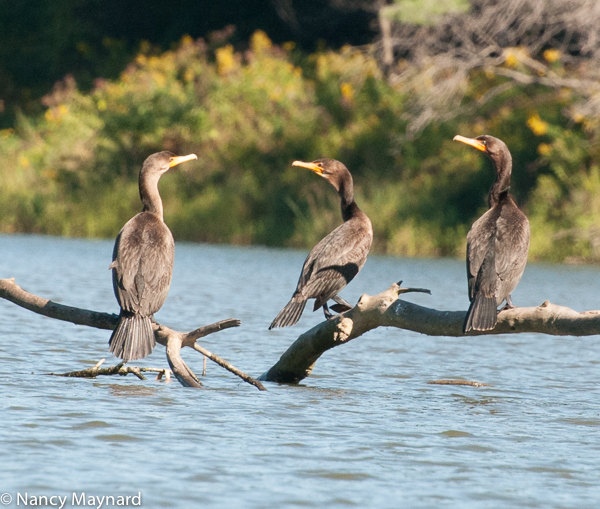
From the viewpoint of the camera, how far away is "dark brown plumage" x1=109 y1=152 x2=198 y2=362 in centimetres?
648

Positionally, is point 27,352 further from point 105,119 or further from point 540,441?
point 105,119

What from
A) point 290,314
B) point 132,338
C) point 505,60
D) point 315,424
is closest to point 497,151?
point 290,314

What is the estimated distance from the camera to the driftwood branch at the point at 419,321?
18.2 feet

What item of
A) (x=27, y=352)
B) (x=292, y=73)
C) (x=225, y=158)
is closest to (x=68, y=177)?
(x=225, y=158)

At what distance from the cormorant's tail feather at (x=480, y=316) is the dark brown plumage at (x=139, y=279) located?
6.14 feet

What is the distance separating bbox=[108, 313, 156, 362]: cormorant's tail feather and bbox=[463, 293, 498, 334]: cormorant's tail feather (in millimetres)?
1870

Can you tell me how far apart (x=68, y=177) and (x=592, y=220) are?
1051 centimetres

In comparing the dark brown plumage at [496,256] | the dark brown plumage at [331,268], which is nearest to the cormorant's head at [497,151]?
the dark brown plumage at [496,256]

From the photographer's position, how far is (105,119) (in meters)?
22.8

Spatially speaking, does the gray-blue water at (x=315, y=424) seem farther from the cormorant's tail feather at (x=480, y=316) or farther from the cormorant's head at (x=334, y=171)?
the cormorant's head at (x=334, y=171)

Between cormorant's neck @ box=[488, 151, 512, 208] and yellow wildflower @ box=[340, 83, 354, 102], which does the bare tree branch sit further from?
cormorant's neck @ box=[488, 151, 512, 208]

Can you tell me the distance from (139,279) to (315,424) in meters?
1.50

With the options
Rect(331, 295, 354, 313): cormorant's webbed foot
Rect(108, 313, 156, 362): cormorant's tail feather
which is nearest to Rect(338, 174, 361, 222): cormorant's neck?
Rect(331, 295, 354, 313): cormorant's webbed foot

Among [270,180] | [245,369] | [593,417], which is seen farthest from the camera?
[270,180]
